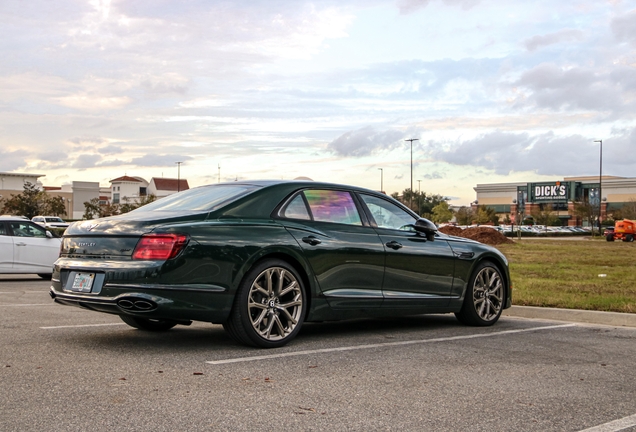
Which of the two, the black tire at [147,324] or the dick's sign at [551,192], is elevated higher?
the dick's sign at [551,192]

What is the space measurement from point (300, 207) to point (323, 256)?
1.77 ft

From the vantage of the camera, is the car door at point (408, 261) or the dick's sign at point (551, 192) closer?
the car door at point (408, 261)

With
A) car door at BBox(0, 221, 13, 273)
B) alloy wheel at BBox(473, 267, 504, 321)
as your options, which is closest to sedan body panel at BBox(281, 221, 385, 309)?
alloy wheel at BBox(473, 267, 504, 321)

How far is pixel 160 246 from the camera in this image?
6203mm

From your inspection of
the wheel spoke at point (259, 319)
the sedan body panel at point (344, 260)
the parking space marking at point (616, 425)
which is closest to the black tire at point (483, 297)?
the sedan body panel at point (344, 260)

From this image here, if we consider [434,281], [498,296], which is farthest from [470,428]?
[498,296]

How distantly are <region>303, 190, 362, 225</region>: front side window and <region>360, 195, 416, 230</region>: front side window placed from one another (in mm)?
253

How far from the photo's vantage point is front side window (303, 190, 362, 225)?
7.38m

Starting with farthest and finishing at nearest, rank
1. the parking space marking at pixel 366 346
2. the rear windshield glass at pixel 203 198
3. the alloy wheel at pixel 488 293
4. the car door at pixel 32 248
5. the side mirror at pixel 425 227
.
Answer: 1. the car door at pixel 32 248
2. the alloy wheel at pixel 488 293
3. the side mirror at pixel 425 227
4. the rear windshield glass at pixel 203 198
5. the parking space marking at pixel 366 346

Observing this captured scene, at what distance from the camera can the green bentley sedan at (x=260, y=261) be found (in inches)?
245

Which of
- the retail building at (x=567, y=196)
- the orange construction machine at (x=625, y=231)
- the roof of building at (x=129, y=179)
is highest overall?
the roof of building at (x=129, y=179)

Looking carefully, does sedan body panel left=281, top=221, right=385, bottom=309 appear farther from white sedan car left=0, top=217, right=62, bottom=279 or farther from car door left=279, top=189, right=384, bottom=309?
white sedan car left=0, top=217, right=62, bottom=279

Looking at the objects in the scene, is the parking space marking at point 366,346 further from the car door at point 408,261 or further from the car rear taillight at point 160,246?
the car rear taillight at point 160,246

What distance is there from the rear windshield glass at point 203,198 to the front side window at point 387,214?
1.37 metres
